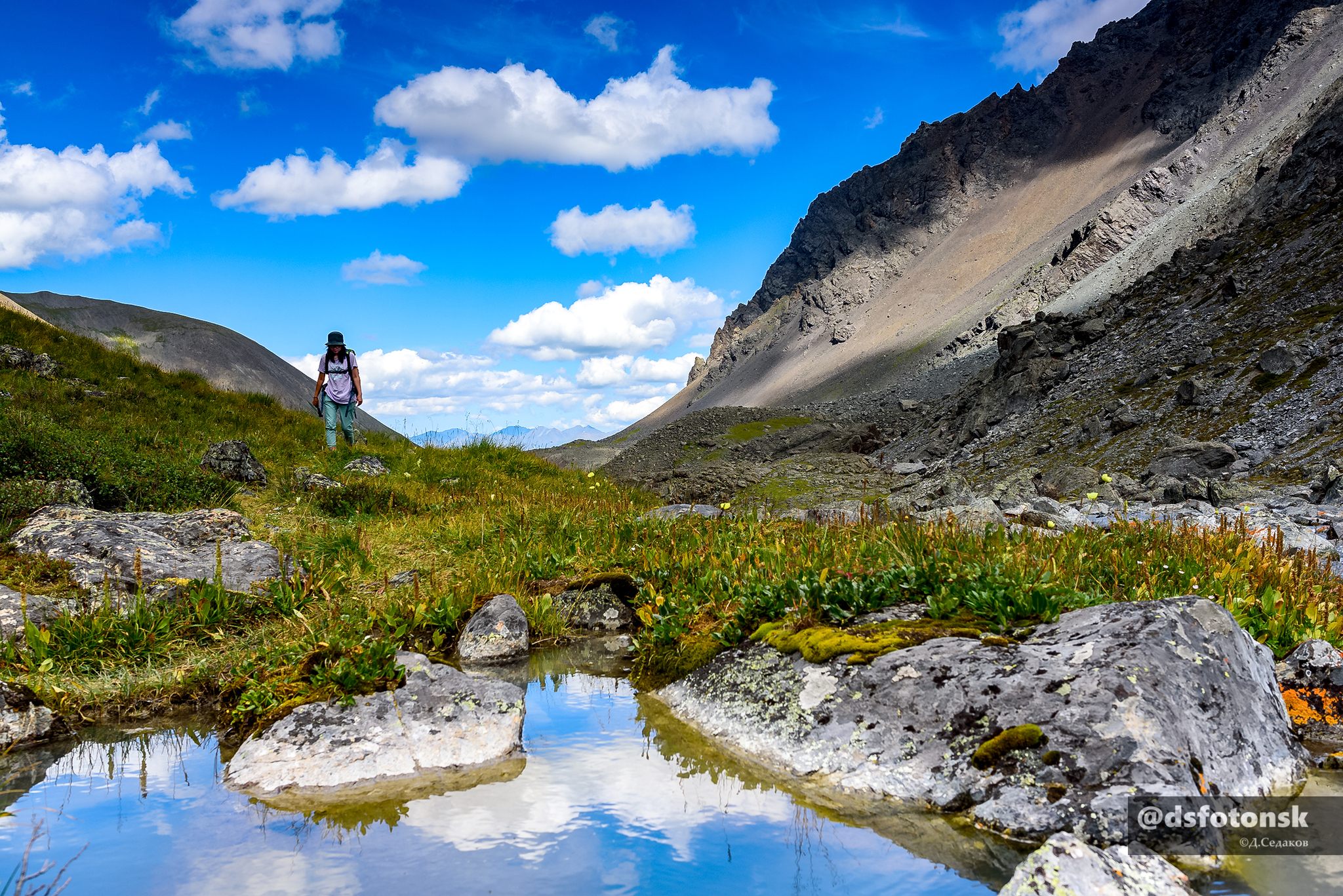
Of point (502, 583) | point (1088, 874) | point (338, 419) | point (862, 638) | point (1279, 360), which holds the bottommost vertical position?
point (1088, 874)

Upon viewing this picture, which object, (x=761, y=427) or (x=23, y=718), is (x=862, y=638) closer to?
Result: (x=23, y=718)

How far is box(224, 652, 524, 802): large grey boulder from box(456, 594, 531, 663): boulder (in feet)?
5.18

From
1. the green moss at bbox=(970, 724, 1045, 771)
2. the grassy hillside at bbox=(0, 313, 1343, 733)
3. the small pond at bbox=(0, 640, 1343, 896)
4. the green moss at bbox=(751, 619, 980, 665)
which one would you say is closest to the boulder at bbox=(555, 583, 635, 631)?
the grassy hillside at bbox=(0, 313, 1343, 733)

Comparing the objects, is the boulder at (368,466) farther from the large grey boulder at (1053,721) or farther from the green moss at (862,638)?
the large grey boulder at (1053,721)

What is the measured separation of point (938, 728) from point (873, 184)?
147644mm

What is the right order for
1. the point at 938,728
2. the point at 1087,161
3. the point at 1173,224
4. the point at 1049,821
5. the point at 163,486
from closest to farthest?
the point at 1049,821 < the point at 938,728 < the point at 163,486 < the point at 1173,224 < the point at 1087,161

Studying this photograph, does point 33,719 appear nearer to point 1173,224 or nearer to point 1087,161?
point 1173,224

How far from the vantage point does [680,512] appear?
1124cm

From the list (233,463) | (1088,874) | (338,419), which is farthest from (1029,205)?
(1088,874)

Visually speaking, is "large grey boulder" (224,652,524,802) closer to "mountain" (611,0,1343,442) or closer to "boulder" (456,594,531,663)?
"boulder" (456,594,531,663)

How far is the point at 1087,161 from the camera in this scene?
10962cm

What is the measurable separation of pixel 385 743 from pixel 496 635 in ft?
7.51

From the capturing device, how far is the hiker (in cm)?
1531

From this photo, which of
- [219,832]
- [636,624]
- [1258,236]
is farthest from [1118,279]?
[219,832]
